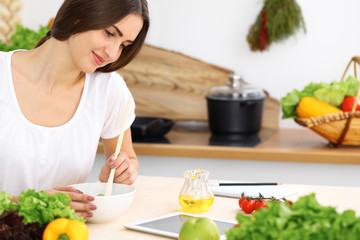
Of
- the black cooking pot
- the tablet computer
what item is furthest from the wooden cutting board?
the tablet computer

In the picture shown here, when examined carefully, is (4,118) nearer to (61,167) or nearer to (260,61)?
(61,167)

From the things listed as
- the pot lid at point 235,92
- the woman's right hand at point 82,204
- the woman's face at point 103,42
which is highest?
the woman's face at point 103,42

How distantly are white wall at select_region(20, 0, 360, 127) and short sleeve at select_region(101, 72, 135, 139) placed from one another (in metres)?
1.33

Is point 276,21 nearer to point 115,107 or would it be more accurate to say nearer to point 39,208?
point 115,107

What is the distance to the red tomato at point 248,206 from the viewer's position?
1383 millimetres

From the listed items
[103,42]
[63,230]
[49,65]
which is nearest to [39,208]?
[63,230]

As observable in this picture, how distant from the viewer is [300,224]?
2.71ft

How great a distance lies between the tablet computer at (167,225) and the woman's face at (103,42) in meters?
0.52

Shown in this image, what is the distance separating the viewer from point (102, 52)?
5.19 ft

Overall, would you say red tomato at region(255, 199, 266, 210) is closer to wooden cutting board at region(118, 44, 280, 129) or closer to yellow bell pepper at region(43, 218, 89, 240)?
yellow bell pepper at region(43, 218, 89, 240)

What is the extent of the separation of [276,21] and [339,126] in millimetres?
737

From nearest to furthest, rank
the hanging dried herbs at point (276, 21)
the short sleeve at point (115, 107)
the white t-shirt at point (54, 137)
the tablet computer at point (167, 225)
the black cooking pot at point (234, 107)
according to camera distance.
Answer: the tablet computer at point (167, 225), the white t-shirt at point (54, 137), the short sleeve at point (115, 107), the black cooking pot at point (234, 107), the hanging dried herbs at point (276, 21)

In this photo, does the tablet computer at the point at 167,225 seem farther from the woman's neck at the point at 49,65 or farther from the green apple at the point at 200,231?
the woman's neck at the point at 49,65

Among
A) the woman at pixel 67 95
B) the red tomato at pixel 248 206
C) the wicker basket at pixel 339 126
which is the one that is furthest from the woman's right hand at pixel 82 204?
the wicker basket at pixel 339 126
